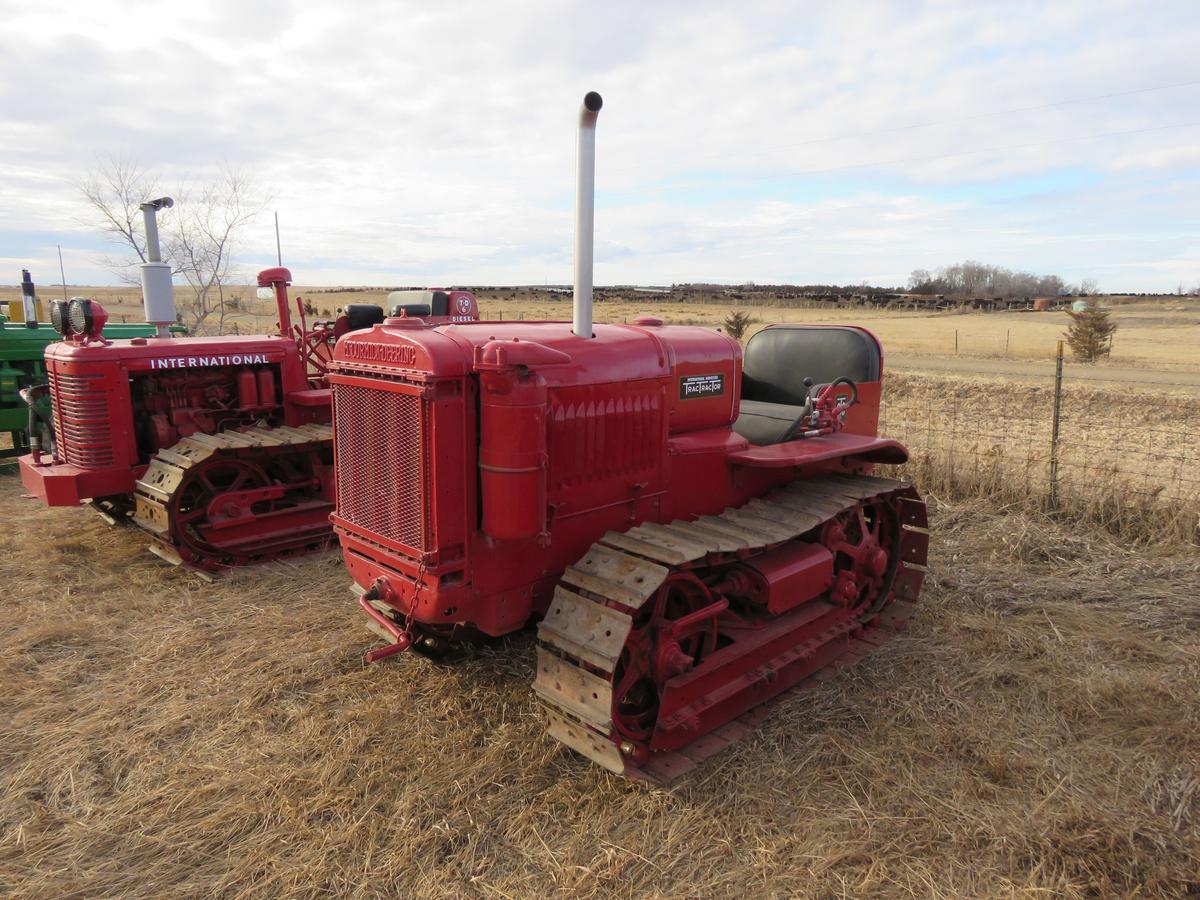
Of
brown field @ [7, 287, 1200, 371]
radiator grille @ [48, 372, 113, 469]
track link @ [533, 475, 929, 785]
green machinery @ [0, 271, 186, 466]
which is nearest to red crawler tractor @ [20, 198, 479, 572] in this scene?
radiator grille @ [48, 372, 113, 469]

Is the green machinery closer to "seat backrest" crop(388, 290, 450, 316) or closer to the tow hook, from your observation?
"seat backrest" crop(388, 290, 450, 316)

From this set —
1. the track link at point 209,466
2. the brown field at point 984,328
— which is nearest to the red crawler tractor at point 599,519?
the track link at point 209,466

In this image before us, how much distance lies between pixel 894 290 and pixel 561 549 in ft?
240

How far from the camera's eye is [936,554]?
6309 millimetres

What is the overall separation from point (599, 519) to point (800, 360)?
2577mm

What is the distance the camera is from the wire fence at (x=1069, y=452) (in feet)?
21.8

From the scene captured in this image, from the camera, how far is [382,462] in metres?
3.72

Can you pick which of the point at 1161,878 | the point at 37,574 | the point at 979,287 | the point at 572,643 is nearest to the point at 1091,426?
the point at 1161,878

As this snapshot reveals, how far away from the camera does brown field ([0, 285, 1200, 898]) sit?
300 centimetres

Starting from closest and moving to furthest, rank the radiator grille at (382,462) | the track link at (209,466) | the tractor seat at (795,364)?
the radiator grille at (382,462)
the tractor seat at (795,364)
the track link at (209,466)

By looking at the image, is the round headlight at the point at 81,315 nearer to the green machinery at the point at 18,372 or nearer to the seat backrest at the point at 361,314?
the seat backrest at the point at 361,314

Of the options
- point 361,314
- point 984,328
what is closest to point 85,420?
point 361,314

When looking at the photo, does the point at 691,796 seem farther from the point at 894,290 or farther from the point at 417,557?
the point at 894,290

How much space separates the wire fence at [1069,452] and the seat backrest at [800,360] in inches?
98.8
